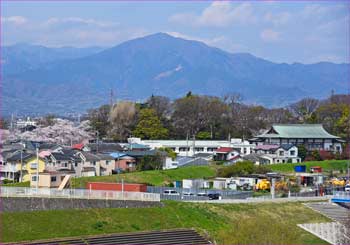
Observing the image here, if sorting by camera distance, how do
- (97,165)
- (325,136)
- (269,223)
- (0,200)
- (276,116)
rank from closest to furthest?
1. (269,223)
2. (0,200)
3. (97,165)
4. (325,136)
5. (276,116)

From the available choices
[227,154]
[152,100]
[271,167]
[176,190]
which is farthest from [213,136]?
[176,190]

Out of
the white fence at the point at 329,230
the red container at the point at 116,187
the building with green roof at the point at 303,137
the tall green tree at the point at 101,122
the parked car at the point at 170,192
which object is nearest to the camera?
the white fence at the point at 329,230

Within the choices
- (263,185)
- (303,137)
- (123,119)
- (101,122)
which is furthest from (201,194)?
(101,122)

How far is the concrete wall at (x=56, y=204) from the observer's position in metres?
18.2

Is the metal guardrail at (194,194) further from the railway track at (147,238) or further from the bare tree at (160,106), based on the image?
the bare tree at (160,106)

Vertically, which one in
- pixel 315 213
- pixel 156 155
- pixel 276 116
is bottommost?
pixel 315 213

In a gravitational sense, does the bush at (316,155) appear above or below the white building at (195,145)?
below

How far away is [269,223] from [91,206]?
5.87m

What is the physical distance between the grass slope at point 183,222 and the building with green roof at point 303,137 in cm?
1820

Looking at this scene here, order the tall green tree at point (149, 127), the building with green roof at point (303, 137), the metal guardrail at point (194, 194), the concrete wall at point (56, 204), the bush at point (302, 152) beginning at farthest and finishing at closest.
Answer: the tall green tree at point (149, 127)
the building with green roof at point (303, 137)
the bush at point (302, 152)
the metal guardrail at point (194, 194)
the concrete wall at point (56, 204)

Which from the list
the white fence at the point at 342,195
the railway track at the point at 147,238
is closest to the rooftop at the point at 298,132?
the white fence at the point at 342,195

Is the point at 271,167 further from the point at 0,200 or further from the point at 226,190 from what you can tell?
the point at 0,200

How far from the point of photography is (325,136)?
40.7 metres

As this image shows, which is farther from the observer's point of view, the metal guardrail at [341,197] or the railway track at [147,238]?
the metal guardrail at [341,197]
